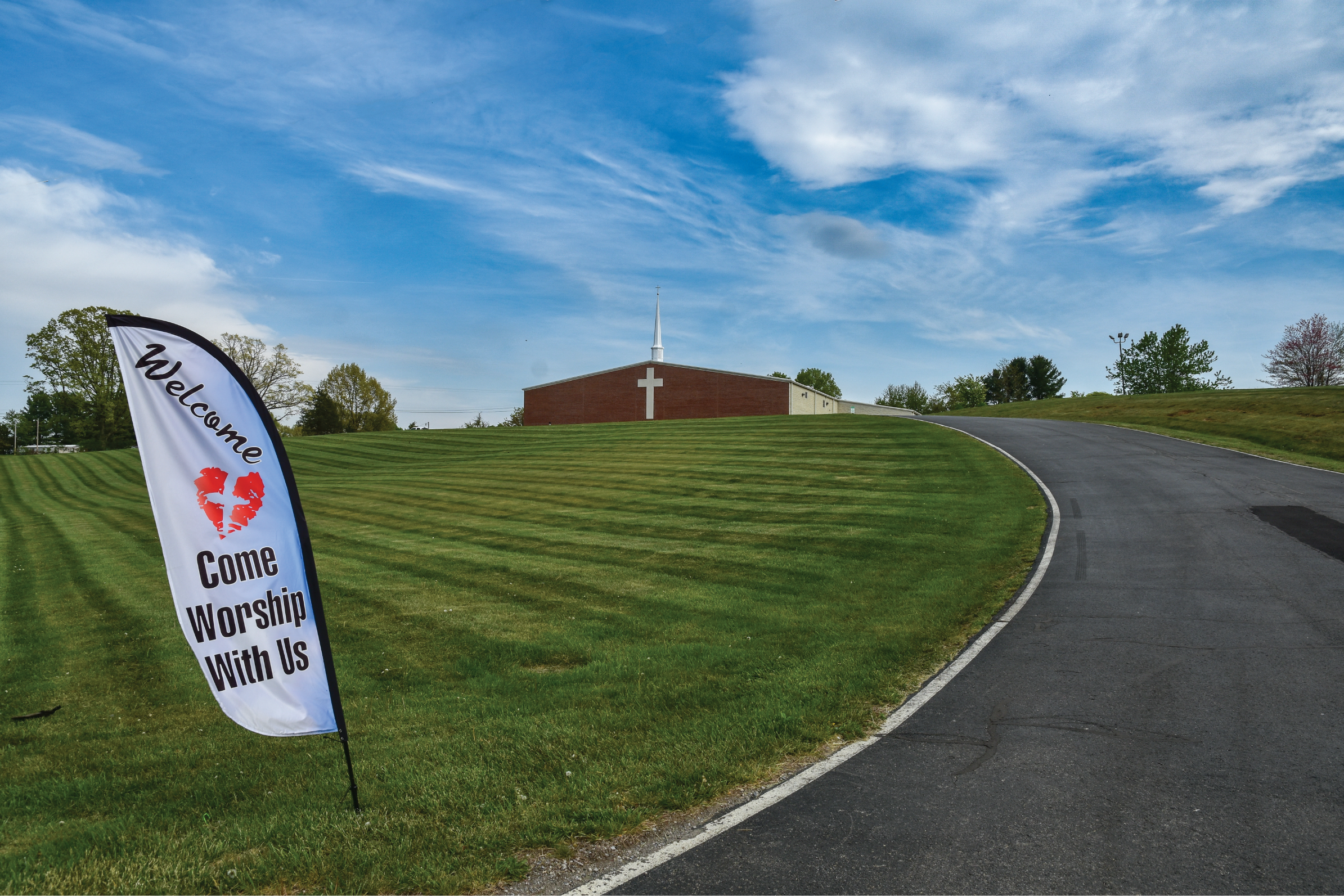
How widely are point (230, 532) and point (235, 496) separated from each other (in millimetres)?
236

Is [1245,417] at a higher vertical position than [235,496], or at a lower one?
higher

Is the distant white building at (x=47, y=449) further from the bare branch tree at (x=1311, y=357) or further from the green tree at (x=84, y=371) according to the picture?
the bare branch tree at (x=1311, y=357)

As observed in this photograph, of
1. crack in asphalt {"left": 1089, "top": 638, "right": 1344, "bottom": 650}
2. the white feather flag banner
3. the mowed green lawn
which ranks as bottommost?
the mowed green lawn

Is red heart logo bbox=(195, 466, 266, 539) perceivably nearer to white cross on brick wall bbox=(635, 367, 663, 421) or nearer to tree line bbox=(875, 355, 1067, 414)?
white cross on brick wall bbox=(635, 367, 663, 421)

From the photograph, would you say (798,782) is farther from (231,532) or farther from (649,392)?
(649,392)

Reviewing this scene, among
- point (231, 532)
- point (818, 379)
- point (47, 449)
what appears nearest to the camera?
point (231, 532)

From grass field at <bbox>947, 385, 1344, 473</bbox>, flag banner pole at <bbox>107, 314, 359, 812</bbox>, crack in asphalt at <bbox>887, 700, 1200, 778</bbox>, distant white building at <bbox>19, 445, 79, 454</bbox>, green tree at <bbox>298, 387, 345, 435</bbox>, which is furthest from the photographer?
distant white building at <bbox>19, 445, 79, 454</bbox>

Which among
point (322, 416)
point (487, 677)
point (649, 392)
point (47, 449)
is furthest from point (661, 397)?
point (47, 449)

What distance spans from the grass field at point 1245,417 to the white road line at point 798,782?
19759mm

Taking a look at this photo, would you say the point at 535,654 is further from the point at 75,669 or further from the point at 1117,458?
the point at 1117,458

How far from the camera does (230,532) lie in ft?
15.4

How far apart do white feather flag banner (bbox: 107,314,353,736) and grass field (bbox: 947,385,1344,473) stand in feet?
87.7

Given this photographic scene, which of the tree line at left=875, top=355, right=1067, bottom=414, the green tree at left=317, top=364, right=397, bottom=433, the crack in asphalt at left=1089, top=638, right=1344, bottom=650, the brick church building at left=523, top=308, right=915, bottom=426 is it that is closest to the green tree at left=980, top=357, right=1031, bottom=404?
the tree line at left=875, top=355, right=1067, bottom=414

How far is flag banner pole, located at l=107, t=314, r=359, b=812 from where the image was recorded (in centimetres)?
453
